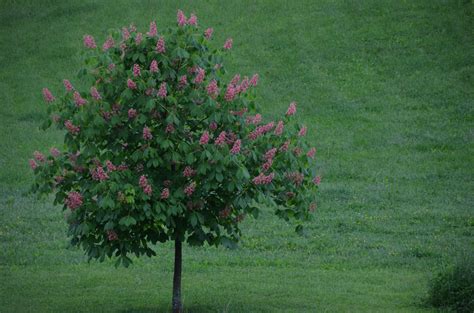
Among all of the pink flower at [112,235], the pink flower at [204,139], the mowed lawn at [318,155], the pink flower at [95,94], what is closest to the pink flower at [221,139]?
the pink flower at [204,139]

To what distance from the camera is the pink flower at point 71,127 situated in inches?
424

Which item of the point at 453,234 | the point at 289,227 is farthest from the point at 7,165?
the point at 453,234

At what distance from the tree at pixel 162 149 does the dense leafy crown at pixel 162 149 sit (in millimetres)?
15

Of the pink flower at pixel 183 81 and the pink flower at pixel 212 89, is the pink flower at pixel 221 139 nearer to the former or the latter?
the pink flower at pixel 212 89

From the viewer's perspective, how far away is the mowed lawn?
45.4 ft

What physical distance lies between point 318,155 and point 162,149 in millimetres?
15452

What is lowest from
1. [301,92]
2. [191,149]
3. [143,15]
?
[191,149]

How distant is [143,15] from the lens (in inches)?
1511

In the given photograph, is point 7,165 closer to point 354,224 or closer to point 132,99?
point 354,224

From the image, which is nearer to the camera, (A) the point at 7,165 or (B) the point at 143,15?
(A) the point at 7,165

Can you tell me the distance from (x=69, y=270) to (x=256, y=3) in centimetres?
2605

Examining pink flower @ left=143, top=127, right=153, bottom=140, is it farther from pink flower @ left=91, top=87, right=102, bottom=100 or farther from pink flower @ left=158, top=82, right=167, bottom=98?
pink flower @ left=91, top=87, right=102, bottom=100

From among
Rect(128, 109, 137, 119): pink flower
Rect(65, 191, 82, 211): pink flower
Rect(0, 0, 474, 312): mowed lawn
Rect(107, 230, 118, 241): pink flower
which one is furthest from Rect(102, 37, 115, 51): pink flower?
Rect(0, 0, 474, 312): mowed lawn

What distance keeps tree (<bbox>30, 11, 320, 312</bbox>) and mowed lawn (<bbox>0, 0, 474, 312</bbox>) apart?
6.16 ft
